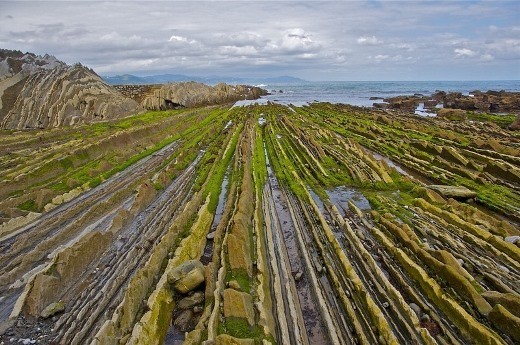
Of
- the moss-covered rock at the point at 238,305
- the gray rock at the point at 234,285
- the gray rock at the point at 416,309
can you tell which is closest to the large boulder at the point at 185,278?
the gray rock at the point at 234,285

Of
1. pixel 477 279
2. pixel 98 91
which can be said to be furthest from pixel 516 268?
pixel 98 91

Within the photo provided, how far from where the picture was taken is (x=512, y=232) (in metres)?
20.9

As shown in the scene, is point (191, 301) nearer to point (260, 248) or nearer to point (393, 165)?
point (260, 248)

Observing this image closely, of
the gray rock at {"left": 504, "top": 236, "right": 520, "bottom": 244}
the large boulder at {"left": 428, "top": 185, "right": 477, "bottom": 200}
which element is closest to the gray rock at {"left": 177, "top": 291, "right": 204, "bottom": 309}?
the gray rock at {"left": 504, "top": 236, "right": 520, "bottom": 244}

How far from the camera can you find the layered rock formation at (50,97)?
64.1 m

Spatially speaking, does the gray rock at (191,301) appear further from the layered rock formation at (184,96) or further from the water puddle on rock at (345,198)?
the layered rock formation at (184,96)

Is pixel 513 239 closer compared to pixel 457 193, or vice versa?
pixel 513 239

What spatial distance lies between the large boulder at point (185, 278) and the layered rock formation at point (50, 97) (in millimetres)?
56105

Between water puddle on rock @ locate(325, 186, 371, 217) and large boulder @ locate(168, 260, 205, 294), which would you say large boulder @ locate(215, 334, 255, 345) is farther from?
water puddle on rock @ locate(325, 186, 371, 217)

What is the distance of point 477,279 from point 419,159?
23608 millimetres

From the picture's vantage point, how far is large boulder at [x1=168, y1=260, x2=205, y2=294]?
632 inches

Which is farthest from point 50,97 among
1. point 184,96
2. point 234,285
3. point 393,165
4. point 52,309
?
point 234,285

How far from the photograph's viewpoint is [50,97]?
68.3m

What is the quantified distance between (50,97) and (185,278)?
6468 cm
